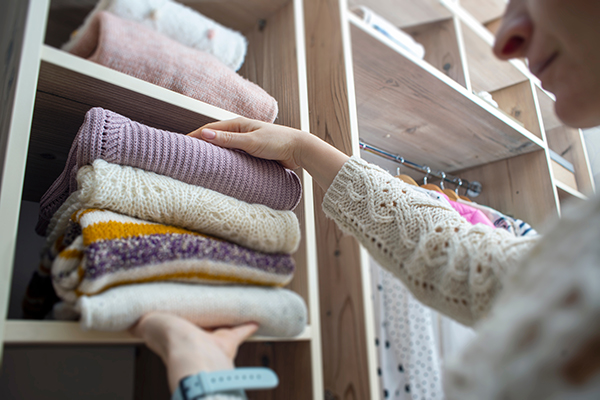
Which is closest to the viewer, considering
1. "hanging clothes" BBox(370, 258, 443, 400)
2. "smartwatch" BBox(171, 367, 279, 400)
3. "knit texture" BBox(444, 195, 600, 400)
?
"knit texture" BBox(444, 195, 600, 400)

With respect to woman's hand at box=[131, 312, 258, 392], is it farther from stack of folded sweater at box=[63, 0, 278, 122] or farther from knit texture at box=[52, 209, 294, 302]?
stack of folded sweater at box=[63, 0, 278, 122]

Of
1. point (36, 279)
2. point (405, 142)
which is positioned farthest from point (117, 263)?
point (405, 142)

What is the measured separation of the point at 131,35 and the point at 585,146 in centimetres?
181

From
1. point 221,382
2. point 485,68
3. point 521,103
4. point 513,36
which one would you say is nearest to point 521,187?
point 521,103

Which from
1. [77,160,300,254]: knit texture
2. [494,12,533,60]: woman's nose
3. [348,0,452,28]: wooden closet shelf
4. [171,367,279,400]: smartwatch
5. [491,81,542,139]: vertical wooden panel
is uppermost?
[348,0,452,28]: wooden closet shelf

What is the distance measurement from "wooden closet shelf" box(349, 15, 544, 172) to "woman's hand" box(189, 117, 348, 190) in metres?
0.44

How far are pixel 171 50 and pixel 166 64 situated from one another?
1.2 inches

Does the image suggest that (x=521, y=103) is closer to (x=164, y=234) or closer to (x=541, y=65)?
(x=541, y=65)

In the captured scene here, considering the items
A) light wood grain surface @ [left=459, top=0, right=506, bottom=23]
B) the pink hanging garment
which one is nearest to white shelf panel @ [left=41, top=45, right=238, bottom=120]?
the pink hanging garment

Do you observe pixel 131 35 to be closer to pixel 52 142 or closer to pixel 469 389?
pixel 52 142

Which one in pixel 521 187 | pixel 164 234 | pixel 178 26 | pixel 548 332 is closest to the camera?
pixel 548 332

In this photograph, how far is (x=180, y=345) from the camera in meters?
0.42

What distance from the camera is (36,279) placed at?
1.99 feet

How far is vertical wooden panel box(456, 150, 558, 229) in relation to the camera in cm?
148
